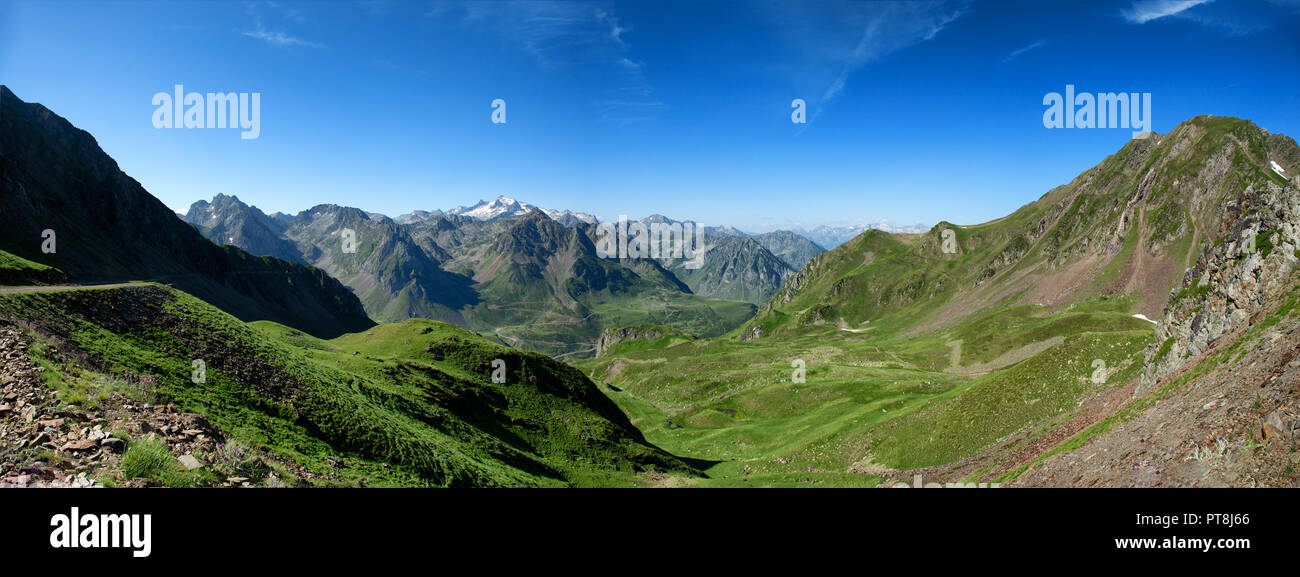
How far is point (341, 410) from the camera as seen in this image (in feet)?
87.0

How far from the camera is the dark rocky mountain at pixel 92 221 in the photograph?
100 metres

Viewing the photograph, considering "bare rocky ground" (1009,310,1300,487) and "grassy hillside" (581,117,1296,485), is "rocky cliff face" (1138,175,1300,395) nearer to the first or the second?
"grassy hillside" (581,117,1296,485)

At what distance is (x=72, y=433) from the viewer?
1248cm

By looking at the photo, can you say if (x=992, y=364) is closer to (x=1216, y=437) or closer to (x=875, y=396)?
(x=875, y=396)

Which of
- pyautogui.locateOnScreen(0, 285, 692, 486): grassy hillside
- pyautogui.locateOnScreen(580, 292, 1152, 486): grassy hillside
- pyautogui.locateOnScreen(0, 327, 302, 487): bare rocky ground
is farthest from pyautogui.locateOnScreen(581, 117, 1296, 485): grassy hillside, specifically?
pyautogui.locateOnScreen(0, 327, 302, 487): bare rocky ground

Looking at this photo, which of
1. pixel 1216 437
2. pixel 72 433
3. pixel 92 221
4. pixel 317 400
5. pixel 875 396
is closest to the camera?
pixel 72 433

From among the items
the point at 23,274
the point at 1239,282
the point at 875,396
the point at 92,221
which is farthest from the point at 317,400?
the point at 92,221

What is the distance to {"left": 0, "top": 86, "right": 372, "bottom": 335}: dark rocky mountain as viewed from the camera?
100375mm

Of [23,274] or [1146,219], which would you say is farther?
[1146,219]

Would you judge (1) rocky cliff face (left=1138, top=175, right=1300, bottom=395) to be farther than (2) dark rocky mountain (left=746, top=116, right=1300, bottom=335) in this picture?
No

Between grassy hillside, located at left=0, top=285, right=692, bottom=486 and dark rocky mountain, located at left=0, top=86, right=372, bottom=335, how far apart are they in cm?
9363

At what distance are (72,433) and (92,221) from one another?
624 ft

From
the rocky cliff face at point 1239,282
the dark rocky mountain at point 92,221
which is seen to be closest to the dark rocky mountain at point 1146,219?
the rocky cliff face at point 1239,282
